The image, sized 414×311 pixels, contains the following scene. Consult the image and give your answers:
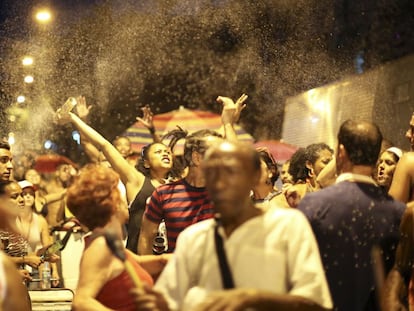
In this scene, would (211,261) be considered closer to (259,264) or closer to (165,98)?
(259,264)

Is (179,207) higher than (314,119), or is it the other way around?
(314,119)

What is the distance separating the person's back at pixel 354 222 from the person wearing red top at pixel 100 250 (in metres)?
0.94

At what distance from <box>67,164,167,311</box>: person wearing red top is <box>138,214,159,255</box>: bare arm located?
151cm

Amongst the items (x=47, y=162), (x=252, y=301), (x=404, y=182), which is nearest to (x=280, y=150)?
(x=47, y=162)

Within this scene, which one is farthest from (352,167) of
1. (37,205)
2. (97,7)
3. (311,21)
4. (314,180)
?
(97,7)

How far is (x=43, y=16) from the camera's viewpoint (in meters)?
12.7

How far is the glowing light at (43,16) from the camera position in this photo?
12.5 m

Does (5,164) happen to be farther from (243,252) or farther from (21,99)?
(21,99)

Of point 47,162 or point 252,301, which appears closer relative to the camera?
point 252,301

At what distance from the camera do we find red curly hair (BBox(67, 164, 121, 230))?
4746 millimetres

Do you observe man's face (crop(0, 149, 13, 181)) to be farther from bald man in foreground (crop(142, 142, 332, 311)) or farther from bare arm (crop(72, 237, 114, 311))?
bald man in foreground (crop(142, 142, 332, 311))

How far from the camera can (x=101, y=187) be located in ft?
15.7

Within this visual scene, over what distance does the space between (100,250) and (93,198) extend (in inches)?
11.4

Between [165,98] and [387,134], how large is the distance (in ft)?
33.3
